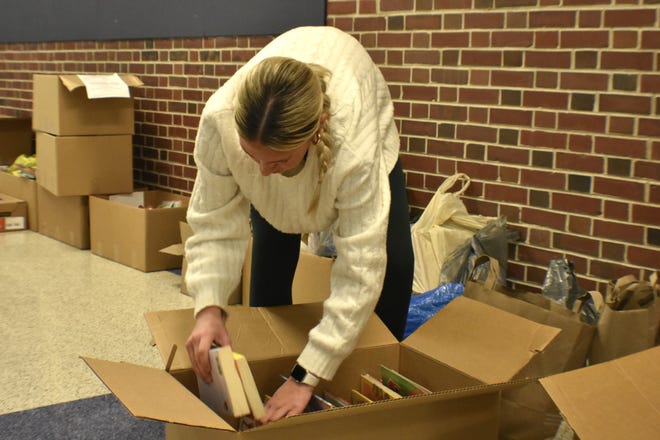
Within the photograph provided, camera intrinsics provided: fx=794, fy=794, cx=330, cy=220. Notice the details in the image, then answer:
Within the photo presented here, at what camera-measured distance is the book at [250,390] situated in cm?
141

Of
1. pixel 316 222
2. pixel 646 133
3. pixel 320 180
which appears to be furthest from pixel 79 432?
pixel 646 133

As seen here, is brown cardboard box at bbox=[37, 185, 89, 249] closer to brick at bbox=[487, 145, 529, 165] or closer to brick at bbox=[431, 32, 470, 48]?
brick at bbox=[431, 32, 470, 48]

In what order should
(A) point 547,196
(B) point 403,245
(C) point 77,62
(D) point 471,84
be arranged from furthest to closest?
(C) point 77,62
(D) point 471,84
(A) point 547,196
(B) point 403,245

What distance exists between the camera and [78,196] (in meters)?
4.30

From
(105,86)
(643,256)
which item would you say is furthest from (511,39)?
(105,86)

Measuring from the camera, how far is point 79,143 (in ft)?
13.6

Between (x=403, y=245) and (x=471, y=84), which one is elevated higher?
(x=471, y=84)

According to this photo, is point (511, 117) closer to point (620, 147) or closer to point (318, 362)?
point (620, 147)

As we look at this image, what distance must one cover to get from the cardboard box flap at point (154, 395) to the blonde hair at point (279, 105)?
0.47 metres

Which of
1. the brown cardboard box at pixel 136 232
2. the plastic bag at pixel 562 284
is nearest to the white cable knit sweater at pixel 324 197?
the plastic bag at pixel 562 284

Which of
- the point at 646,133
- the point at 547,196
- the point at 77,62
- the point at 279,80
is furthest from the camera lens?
the point at 77,62

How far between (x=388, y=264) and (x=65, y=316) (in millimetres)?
1764

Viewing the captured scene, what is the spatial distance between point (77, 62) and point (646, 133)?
4003mm

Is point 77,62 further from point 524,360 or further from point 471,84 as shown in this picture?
point 524,360
